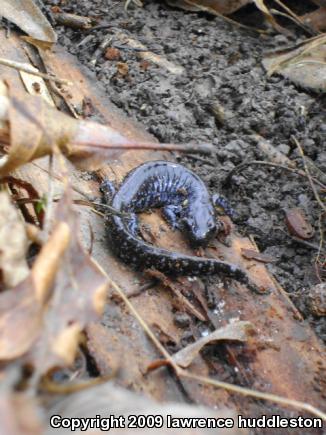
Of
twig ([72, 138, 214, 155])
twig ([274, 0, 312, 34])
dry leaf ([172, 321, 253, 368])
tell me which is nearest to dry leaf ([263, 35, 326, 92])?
twig ([274, 0, 312, 34])

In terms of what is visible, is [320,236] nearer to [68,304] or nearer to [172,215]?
[172,215]

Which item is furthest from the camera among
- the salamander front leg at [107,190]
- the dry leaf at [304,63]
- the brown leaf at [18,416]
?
the dry leaf at [304,63]

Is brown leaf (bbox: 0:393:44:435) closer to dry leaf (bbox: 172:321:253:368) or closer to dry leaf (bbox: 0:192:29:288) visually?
dry leaf (bbox: 0:192:29:288)

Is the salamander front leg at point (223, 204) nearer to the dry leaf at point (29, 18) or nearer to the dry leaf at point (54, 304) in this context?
the dry leaf at point (29, 18)

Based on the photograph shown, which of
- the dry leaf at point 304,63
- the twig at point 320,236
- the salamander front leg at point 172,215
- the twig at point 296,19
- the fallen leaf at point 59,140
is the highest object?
the fallen leaf at point 59,140

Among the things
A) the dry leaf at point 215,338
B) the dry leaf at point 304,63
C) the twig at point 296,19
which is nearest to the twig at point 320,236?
the dry leaf at point 215,338

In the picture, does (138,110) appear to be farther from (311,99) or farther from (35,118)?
(35,118)

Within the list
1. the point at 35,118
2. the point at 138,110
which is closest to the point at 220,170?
the point at 138,110

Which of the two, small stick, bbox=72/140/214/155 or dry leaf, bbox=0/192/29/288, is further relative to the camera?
small stick, bbox=72/140/214/155
